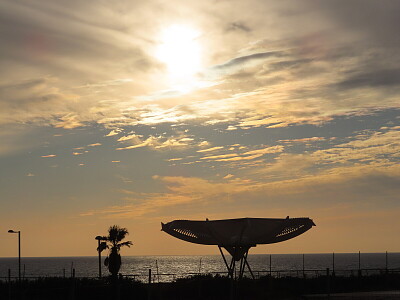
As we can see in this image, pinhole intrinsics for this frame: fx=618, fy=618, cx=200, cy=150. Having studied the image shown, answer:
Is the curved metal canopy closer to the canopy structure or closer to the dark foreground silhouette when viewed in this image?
the canopy structure

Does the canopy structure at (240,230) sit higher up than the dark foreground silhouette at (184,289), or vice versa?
the canopy structure at (240,230)

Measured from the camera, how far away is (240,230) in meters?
37.0

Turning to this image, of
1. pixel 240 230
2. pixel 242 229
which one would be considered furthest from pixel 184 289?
pixel 242 229

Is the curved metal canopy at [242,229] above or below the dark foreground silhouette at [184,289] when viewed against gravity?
above

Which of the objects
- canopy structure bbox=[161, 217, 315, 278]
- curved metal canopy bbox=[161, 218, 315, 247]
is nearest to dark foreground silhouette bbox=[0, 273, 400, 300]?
canopy structure bbox=[161, 217, 315, 278]

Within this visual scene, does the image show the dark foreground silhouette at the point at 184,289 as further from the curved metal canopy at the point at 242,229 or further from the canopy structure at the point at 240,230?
the curved metal canopy at the point at 242,229

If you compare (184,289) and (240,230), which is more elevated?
(240,230)

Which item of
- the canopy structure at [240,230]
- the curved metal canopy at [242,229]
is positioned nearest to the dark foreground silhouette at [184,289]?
the canopy structure at [240,230]

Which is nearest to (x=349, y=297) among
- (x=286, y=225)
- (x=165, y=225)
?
(x=286, y=225)

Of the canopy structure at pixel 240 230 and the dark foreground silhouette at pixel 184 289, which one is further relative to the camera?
the dark foreground silhouette at pixel 184 289

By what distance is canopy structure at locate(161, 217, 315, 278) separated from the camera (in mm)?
36688

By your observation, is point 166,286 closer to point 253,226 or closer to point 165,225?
point 165,225

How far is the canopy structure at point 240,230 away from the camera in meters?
36.7

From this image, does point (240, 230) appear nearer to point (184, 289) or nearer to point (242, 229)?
point (242, 229)
